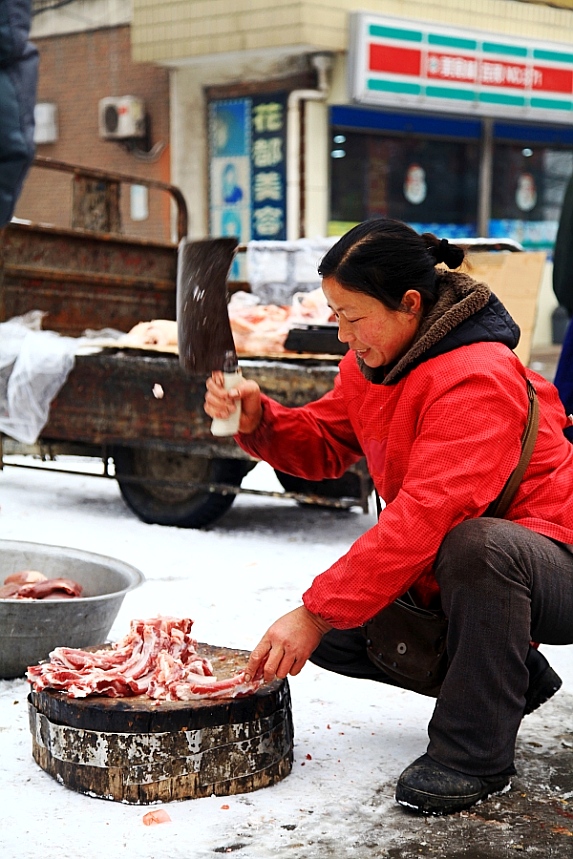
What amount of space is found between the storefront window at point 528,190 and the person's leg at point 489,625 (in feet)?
52.3

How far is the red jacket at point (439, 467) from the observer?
111 inches

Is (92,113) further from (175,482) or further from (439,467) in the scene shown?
(439,467)

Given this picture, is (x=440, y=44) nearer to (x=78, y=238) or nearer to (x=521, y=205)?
(x=521, y=205)

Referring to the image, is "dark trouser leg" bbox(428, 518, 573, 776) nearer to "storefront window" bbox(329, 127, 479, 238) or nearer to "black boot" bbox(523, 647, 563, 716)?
"black boot" bbox(523, 647, 563, 716)

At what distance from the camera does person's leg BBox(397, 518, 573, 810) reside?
9.37ft

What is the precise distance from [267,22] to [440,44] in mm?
2572

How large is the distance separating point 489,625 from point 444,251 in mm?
945

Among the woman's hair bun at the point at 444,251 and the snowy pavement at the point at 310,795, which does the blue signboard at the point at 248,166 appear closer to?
the snowy pavement at the point at 310,795

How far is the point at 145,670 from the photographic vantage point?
3137 mm

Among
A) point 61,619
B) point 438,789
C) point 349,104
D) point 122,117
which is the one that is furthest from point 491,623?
point 122,117

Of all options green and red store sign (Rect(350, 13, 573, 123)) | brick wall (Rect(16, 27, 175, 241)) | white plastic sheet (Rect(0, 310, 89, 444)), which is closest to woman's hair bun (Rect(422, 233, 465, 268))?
white plastic sheet (Rect(0, 310, 89, 444))

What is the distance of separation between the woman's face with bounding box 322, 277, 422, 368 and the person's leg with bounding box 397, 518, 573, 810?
1.60 ft

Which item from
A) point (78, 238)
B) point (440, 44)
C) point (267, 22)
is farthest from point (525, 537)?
point (440, 44)

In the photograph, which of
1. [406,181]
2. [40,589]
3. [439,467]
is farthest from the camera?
[406,181]
